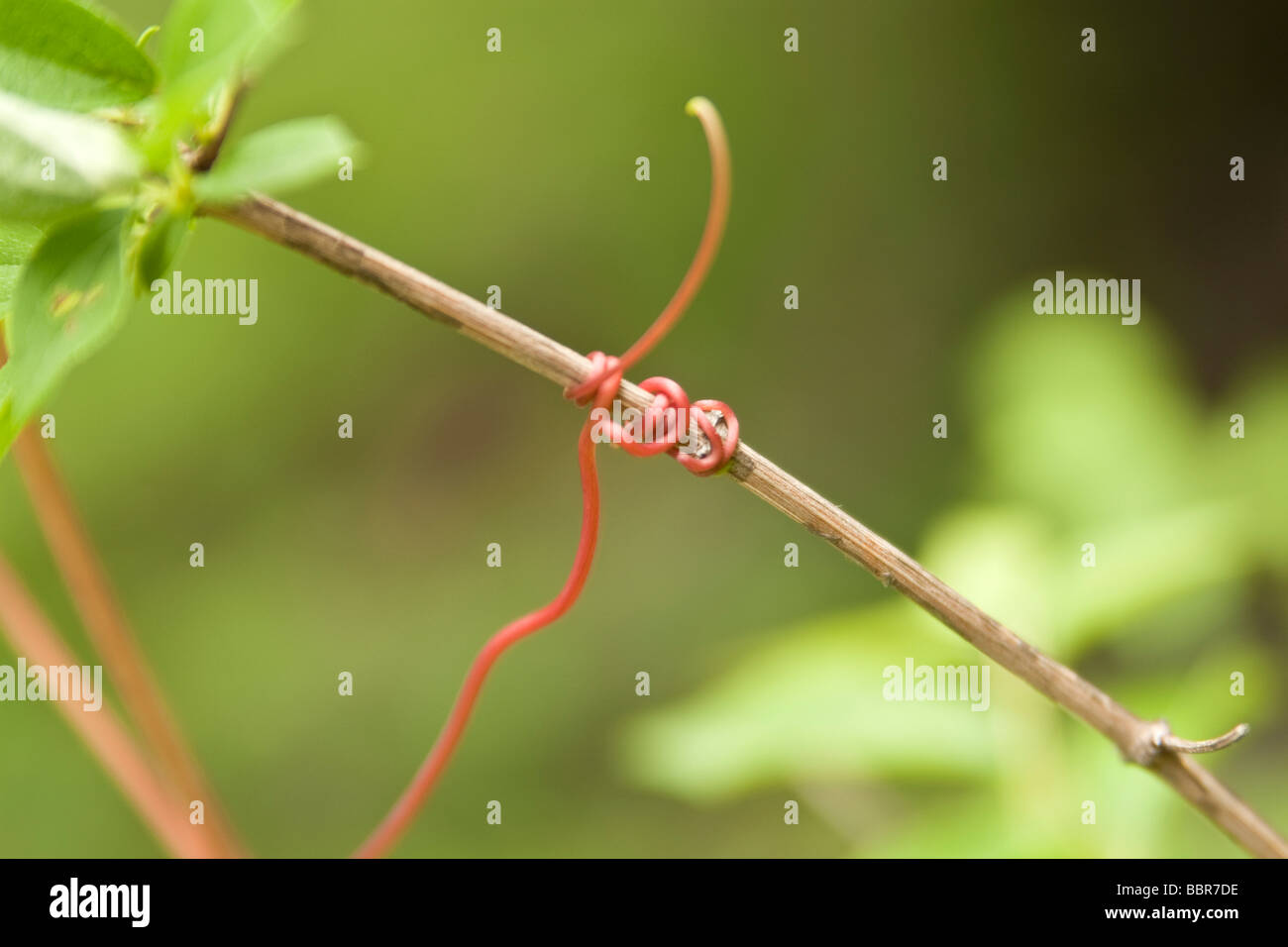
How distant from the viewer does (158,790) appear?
2.50ft

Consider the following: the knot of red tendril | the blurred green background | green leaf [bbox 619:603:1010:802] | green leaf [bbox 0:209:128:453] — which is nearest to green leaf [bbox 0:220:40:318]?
green leaf [bbox 0:209:128:453]

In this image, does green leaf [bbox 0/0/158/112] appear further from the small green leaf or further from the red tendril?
the red tendril

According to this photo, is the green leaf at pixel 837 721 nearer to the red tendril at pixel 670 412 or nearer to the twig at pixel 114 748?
the twig at pixel 114 748

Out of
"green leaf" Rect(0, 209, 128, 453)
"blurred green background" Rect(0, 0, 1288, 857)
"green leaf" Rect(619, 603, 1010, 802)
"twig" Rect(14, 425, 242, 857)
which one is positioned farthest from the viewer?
"blurred green background" Rect(0, 0, 1288, 857)

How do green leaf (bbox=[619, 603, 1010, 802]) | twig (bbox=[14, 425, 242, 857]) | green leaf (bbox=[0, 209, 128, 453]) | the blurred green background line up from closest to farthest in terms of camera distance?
green leaf (bbox=[0, 209, 128, 453])
twig (bbox=[14, 425, 242, 857])
green leaf (bbox=[619, 603, 1010, 802])
the blurred green background

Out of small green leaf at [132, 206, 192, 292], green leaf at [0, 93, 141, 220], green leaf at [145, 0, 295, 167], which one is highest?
green leaf at [145, 0, 295, 167]

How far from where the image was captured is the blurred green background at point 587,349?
2.28 m

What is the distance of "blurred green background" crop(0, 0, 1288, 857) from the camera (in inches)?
89.9

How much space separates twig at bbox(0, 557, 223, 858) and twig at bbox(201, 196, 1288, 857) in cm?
45

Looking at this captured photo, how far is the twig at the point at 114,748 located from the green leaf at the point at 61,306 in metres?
0.41

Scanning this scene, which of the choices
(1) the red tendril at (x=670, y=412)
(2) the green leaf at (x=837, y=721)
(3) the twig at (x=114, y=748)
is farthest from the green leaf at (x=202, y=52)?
(2) the green leaf at (x=837, y=721)

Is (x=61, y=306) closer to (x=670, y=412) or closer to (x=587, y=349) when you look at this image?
(x=670, y=412)

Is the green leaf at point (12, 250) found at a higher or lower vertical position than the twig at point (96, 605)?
higher
